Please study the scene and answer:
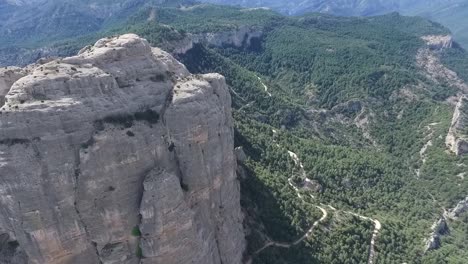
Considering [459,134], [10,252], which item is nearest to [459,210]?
[459,134]

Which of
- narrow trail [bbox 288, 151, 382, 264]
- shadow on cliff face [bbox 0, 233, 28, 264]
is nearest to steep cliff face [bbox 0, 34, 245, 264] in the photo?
shadow on cliff face [bbox 0, 233, 28, 264]

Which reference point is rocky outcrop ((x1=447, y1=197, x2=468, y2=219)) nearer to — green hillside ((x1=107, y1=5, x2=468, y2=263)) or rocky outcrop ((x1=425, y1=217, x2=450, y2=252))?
green hillside ((x1=107, y1=5, x2=468, y2=263))

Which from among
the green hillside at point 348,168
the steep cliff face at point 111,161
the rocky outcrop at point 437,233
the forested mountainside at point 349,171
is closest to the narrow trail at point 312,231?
the forested mountainside at point 349,171

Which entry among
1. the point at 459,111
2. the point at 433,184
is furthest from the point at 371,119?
the point at 433,184

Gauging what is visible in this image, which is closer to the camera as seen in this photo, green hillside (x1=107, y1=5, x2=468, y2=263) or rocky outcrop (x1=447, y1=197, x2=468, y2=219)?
green hillside (x1=107, y1=5, x2=468, y2=263)

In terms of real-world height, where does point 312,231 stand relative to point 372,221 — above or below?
above

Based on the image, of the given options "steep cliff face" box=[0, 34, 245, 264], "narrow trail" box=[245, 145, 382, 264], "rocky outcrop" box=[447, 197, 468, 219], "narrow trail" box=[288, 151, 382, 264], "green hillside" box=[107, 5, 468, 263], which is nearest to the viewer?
"steep cliff face" box=[0, 34, 245, 264]

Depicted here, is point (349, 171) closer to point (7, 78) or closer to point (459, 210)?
point (459, 210)
